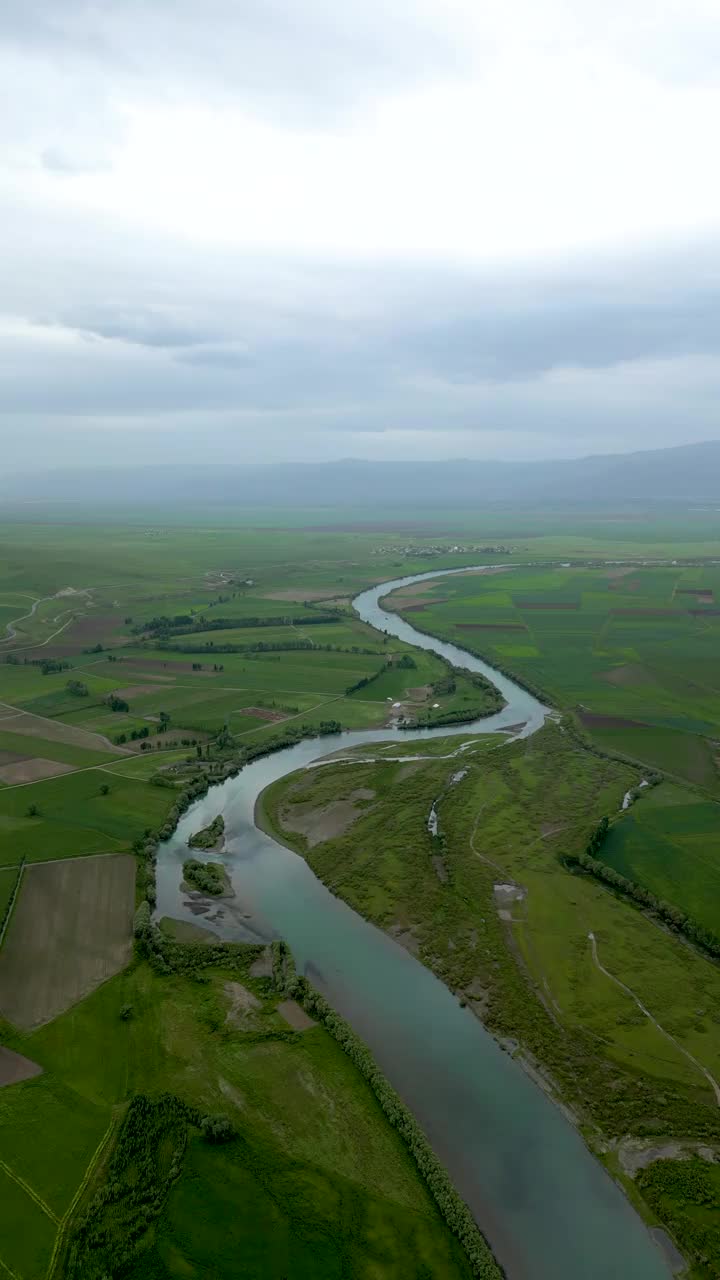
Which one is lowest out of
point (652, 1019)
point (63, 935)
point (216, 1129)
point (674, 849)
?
point (652, 1019)

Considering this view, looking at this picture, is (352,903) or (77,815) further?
(77,815)

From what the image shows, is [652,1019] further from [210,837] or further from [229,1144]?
[210,837]

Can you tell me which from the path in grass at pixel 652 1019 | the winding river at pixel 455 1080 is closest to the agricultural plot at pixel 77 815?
the winding river at pixel 455 1080

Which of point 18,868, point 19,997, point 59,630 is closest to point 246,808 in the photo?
point 18,868

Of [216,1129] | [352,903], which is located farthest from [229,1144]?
[352,903]

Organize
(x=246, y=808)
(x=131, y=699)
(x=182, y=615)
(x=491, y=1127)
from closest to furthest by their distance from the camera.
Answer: (x=491, y=1127), (x=246, y=808), (x=131, y=699), (x=182, y=615)

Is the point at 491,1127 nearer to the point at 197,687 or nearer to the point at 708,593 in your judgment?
the point at 197,687

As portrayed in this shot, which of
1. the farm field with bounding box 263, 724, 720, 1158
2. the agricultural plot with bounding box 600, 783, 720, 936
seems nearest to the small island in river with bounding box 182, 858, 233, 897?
the farm field with bounding box 263, 724, 720, 1158
